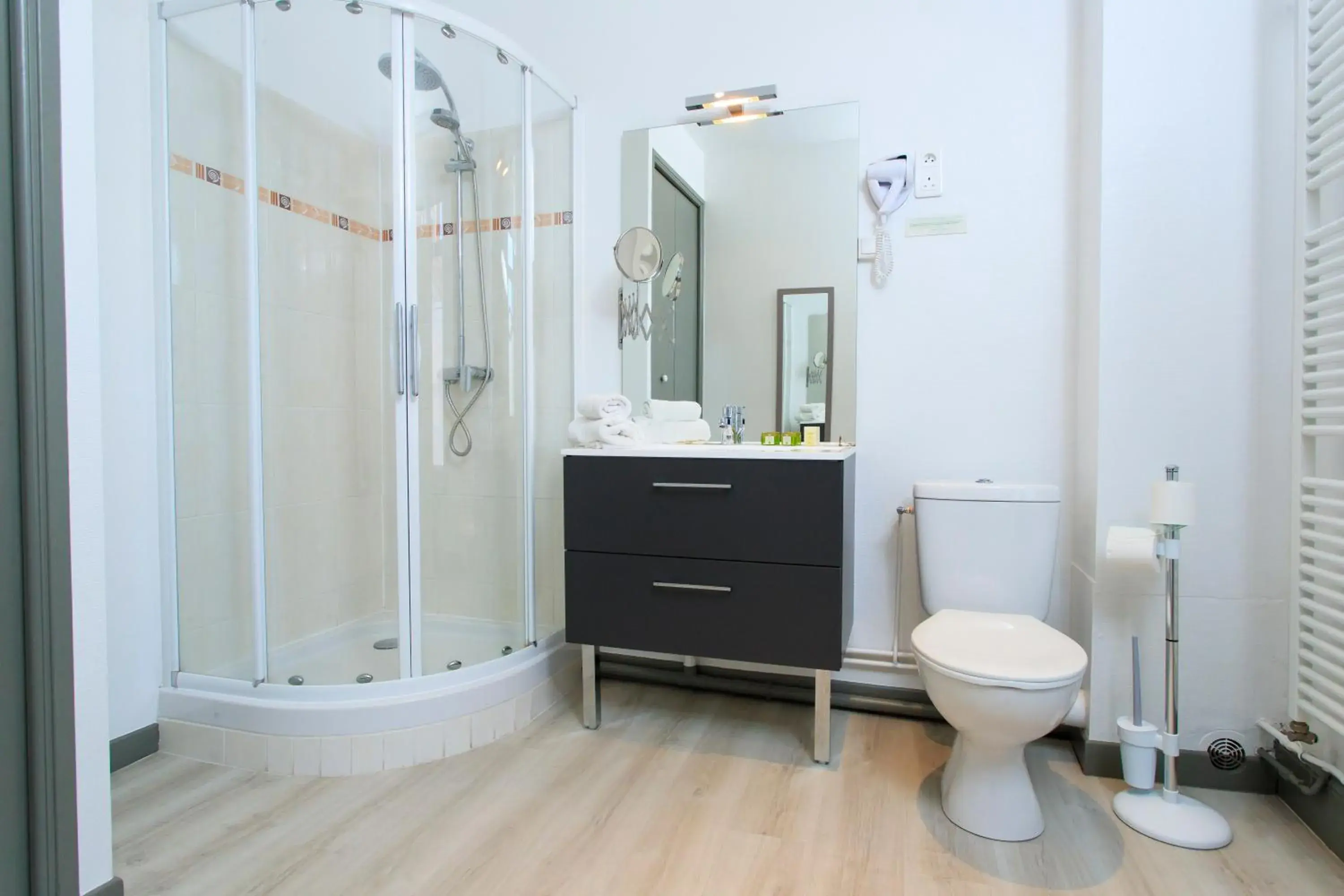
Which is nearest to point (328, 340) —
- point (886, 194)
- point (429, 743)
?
point (429, 743)

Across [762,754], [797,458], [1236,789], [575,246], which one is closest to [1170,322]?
[797,458]

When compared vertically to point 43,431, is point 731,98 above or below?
above

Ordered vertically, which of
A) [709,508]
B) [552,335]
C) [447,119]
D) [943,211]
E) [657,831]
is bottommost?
[657,831]

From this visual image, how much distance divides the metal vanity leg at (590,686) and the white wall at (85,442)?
110cm

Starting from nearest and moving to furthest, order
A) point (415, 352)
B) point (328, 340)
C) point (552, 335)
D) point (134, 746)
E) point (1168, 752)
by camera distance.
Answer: point (1168, 752) → point (134, 746) → point (415, 352) → point (328, 340) → point (552, 335)

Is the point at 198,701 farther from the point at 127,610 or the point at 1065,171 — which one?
the point at 1065,171

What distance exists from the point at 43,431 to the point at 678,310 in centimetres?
160

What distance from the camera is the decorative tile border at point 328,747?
1.73m

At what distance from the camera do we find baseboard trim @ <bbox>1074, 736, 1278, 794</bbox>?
1.64m

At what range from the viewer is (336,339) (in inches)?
78.1

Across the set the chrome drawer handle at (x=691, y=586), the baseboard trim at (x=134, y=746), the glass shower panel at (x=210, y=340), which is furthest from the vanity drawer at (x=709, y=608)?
the baseboard trim at (x=134, y=746)

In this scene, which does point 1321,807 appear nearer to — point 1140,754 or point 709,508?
point 1140,754

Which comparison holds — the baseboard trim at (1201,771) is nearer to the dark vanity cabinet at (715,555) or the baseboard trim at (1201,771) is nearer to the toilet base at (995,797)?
the toilet base at (995,797)

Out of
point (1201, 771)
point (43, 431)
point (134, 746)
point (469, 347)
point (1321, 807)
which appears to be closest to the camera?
point (43, 431)
